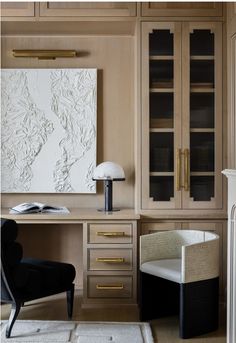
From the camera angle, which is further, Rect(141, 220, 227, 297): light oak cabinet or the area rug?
Rect(141, 220, 227, 297): light oak cabinet

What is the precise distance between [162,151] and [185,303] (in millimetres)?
1202

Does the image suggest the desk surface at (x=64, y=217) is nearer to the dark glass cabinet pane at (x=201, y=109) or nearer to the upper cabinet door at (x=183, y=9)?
the dark glass cabinet pane at (x=201, y=109)

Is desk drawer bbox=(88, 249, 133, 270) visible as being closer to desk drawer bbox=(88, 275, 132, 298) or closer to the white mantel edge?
desk drawer bbox=(88, 275, 132, 298)

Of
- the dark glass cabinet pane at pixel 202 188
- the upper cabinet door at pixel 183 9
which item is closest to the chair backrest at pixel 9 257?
the dark glass cabinet pane at pixel 202 188

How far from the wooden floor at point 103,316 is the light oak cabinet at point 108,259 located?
0.15 metres

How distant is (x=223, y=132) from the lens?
3.41 metres

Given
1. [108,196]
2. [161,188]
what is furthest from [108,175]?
[161,188]

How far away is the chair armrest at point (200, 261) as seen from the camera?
2709 millimetres

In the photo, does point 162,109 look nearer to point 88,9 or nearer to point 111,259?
point 88,9

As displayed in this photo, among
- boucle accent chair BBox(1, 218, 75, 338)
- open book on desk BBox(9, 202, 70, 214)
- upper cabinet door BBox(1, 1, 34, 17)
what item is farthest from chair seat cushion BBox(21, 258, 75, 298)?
upper cabinet door BBox(1, 1, 34, 17)

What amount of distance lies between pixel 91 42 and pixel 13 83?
0.75 meters

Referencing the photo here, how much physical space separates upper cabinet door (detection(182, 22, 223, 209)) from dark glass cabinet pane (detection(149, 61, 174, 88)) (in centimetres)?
11

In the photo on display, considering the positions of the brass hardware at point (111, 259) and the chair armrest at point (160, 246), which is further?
the brass hardware at point (111, 259)

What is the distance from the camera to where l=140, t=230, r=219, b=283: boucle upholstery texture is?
2725 millimetres
